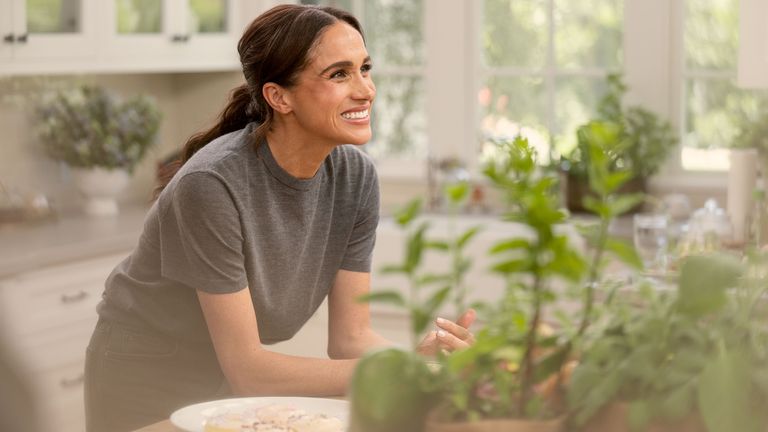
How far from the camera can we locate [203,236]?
6.82ft

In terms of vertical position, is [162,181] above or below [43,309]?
above

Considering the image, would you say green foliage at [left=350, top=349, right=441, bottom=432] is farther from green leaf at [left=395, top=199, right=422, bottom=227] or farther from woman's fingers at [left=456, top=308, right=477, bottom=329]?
woman's fingers at [left=456, top=308, right=477, bottom=329]

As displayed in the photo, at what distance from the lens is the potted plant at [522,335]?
0.91 meters

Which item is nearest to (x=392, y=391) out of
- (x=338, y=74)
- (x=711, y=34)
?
(x=338, y=74)

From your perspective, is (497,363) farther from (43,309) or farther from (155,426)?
(43,309)

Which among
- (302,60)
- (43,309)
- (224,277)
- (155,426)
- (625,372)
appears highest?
(302,60)

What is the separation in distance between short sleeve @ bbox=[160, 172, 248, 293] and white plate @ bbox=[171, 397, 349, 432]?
40 cm

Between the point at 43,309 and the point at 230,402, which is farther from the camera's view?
the point at 43,309

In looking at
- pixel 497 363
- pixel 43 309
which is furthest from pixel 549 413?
pixel 43 309

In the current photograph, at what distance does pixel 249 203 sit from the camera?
2184 millimetres

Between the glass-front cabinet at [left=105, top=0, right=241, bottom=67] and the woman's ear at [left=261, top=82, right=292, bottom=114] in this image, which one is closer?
the woman's ear at [left=261, top=82, right=292, bottom=114]

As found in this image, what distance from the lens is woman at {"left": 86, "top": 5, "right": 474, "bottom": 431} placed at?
2.15 m

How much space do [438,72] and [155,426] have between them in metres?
3.46

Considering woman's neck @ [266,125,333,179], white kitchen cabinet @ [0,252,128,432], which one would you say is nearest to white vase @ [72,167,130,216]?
white kitchen cabinet @ [0,252,128,432]
